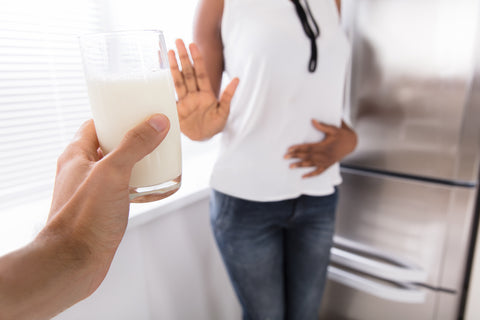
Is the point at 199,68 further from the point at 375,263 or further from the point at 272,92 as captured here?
the point at 375,263

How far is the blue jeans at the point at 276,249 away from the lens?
0.81m

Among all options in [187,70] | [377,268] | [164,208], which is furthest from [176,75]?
[377,268]

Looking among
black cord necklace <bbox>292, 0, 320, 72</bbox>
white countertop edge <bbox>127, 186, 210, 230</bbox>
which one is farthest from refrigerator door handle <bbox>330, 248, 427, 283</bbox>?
black cord necklace <bbox>292, 0, 320, 72</bbox>

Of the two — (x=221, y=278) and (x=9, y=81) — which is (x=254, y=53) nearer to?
(x=9, y=81)

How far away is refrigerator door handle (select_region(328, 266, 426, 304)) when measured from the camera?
3.73 ft

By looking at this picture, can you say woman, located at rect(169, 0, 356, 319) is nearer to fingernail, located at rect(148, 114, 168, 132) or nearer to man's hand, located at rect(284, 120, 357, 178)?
man's hand, located at rect(284, 120, 357, 178)

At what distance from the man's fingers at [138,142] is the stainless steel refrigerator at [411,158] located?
94 cm

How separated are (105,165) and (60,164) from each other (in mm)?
120

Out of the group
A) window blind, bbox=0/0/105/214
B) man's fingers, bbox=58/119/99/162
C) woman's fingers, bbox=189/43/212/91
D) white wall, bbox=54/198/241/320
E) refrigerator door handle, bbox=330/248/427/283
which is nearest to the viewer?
man's fingers, bbox=58/119/99/162

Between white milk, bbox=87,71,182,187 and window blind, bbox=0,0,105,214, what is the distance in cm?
47

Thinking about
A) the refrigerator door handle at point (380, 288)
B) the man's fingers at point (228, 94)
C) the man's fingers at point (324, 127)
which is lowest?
the refrigerator door handle at point (380, 288)

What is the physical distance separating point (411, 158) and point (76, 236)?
3.57 ft

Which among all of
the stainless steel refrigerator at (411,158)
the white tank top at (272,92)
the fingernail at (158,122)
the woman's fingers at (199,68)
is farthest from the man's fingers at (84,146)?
the stainless steel refrigerator at (411,158)

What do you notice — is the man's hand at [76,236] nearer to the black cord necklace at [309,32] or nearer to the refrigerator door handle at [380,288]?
the black cord necklace at [309,32]
